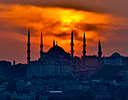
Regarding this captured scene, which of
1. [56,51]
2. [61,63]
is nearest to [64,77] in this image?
[61,63]

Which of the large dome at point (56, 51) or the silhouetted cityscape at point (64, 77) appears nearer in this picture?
the silhouetted cityscape at point (64, 77)

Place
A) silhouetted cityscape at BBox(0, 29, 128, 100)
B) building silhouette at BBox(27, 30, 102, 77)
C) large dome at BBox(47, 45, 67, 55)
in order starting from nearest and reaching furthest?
silhouetted cityscape at BBox(0, 29, 128, 100), building silhouette at BBox(27, 30, 102, 77), large dome at BBox(47, 45, 67, 55)

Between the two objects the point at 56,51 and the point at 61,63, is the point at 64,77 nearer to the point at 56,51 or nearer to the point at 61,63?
the point at 61,63

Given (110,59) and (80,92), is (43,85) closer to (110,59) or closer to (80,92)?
(80,92)

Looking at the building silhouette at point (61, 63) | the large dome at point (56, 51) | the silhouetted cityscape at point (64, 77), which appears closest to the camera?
the silhouetted cityscape at point (64, 77)

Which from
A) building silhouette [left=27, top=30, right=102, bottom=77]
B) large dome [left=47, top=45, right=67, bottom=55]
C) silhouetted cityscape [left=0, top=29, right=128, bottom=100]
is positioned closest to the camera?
silhouetted cityscape [left=0, top=29, right=128, bottom=100]

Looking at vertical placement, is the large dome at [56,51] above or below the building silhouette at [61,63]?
above

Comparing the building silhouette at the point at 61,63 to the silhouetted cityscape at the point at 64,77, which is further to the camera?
the building silhouette at the point at 61,63

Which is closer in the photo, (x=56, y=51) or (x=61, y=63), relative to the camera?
(x=61, y=63)

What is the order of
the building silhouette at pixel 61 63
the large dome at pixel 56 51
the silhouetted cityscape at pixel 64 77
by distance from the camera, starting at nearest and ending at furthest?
1. the silhouetted cityscape at pixel 64 77
2. the building silhouette at pixel 61 63
3. the large dome at pixel 56 51
